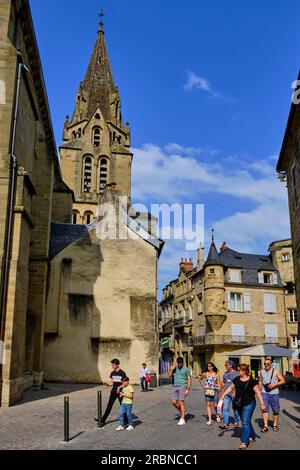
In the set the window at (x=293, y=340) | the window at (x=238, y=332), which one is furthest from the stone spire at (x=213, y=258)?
the window at (x=293, y=340)

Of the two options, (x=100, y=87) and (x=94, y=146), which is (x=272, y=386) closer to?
(x=94, y=146)

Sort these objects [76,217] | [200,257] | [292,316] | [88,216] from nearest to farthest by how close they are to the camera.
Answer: [292,316] < [76,217] < [88,216] < [200,257]

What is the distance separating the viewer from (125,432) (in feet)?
25.5

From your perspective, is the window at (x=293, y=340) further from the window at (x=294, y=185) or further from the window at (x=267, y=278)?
the window at (x=294, y=185)

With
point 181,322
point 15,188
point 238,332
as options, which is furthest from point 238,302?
point 15,188

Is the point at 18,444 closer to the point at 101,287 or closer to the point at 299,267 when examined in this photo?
the point at 299,267

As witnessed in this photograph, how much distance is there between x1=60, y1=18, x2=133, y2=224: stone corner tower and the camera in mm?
39656

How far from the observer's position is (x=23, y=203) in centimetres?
1209

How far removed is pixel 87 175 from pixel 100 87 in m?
11.2

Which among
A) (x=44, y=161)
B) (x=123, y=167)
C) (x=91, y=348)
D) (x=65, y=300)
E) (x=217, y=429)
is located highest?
(x=123, y=167)

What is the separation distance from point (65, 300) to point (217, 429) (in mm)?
12440

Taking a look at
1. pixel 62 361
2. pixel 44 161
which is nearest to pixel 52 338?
pixel 62 361

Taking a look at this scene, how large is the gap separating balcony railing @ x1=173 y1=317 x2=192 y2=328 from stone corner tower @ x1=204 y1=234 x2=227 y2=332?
592 cm

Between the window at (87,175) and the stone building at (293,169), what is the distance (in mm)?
24807
